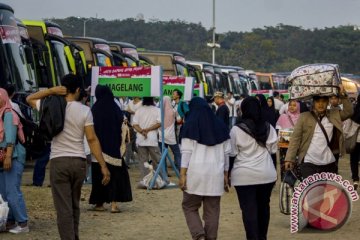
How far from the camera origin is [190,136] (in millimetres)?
9500

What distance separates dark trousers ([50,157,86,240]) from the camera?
9.13 metres

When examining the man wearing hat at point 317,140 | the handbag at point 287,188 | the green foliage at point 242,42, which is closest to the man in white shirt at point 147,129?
the handbag at point 287,188

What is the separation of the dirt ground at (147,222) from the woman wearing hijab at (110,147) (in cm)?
28

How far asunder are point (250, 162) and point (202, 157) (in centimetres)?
51

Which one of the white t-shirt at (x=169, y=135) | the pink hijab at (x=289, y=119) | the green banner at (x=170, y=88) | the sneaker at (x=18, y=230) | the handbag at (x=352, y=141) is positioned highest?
the green banner at (x=170, y=88)

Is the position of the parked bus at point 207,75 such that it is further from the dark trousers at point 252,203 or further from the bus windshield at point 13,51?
the dark trousers at point 252,203

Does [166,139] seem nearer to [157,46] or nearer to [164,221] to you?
[164,221]

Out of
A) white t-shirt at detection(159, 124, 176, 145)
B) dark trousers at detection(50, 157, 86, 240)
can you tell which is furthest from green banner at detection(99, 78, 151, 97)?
dark trousers at detection(50, 157, 86, 240)

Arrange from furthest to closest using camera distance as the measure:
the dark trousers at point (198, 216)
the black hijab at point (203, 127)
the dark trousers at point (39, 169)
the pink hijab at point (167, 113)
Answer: the pink hijab at point (167, 113) < the dark trousers at point (39, 169) < the dark trousers at point (198, 216) < the black hijab at point (203, 127)

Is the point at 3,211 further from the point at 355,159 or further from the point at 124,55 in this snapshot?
the point at 124,55

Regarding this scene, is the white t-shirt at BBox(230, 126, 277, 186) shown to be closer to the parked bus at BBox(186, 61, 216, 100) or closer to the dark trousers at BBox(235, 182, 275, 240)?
the dark trousers at BBox(235, 182, 275, 240)

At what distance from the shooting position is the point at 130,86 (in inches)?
645

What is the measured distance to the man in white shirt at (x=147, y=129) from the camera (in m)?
16.5

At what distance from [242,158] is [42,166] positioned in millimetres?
6930
